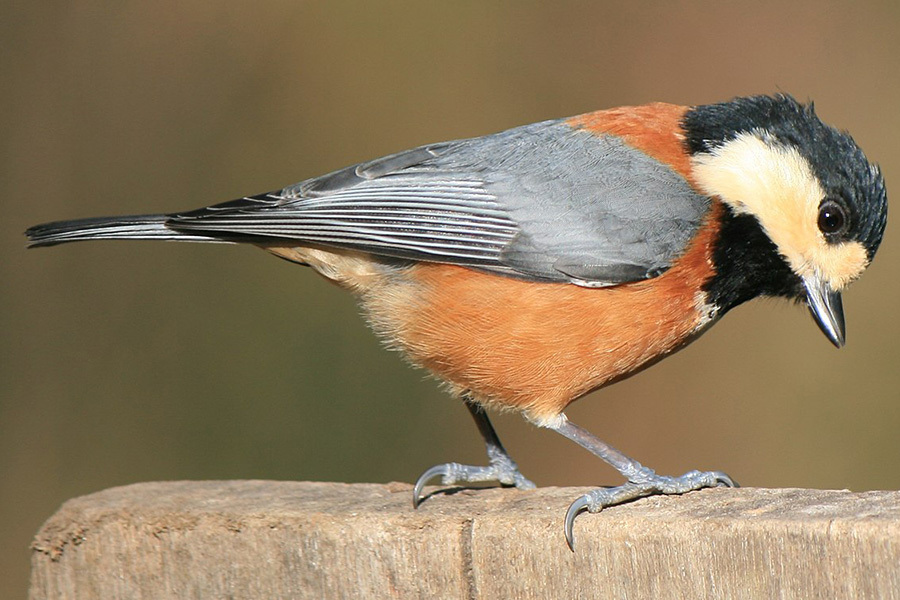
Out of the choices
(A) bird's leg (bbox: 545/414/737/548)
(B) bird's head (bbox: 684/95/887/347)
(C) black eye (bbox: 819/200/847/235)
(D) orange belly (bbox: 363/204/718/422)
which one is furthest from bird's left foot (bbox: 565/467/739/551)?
(C) black eye (bbox: 819/200/847/235)

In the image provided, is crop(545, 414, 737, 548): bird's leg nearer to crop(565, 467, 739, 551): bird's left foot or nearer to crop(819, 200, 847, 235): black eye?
crop(565, 467, 739, 551): bird's left foot

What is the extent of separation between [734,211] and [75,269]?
11.1 ft

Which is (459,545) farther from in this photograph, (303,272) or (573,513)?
(303,272)

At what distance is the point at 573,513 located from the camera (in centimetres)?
216

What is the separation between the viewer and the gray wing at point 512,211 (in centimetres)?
326

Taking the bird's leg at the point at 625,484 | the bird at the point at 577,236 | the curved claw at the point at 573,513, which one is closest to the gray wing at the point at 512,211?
the bird at the point at 577,236

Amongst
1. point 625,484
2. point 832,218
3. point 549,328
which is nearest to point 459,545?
point 625,484

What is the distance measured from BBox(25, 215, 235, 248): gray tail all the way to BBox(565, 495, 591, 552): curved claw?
1.73 m

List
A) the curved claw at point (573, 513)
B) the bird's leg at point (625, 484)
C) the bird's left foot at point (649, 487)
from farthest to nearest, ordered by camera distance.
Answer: the bird's left foot at point (649, 487)
the bird's leg at point (625, 484)
the curved claw at point (573, 513)

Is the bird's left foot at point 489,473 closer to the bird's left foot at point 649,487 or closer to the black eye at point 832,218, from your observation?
the bird's left foot at point 649,487

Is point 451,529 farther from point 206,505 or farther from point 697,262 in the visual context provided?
point 697,262

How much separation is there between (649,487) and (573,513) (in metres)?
0.73

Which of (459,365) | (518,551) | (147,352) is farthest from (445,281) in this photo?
(147,352)

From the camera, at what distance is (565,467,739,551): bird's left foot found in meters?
2.40
